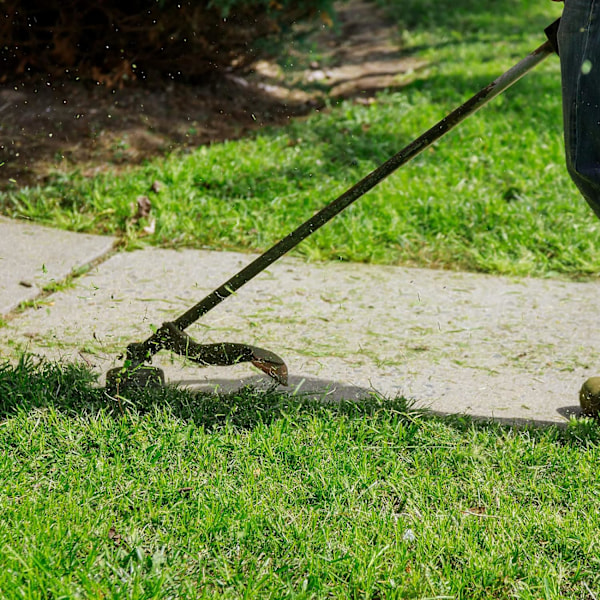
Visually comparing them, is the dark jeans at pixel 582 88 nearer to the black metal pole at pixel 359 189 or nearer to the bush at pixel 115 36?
the black metal pole at pixel 359 189

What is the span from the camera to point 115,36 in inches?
224

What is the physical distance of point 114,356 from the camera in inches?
111

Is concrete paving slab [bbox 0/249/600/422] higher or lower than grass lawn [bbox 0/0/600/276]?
lower

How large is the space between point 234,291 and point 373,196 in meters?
1.97

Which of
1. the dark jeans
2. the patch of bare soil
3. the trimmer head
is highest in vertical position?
the dark jeans

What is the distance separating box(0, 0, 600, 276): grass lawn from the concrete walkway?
183mm

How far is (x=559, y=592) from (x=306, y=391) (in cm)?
106

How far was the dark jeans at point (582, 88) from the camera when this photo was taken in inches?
79.6

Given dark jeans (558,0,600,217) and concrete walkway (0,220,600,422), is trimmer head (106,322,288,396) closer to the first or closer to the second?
concrete walkway (0,220,600,422)

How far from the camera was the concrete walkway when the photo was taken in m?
2.71

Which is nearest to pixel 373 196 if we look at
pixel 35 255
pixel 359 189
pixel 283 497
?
pixel 35 255

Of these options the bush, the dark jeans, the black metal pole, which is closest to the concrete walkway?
the black metal pole

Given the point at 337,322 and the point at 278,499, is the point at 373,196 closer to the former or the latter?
the point at 337,322

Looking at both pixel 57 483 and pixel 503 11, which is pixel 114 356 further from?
pixel 503 11
